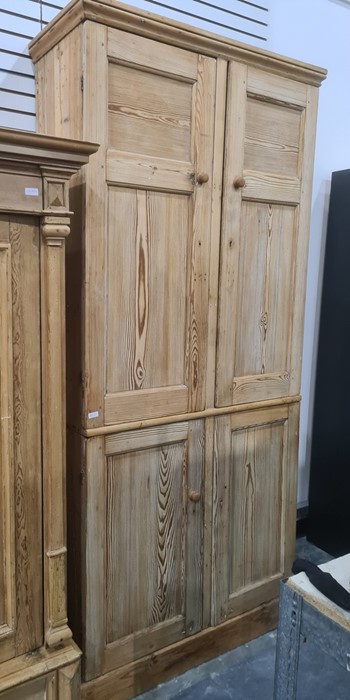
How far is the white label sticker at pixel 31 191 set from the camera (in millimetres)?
1403

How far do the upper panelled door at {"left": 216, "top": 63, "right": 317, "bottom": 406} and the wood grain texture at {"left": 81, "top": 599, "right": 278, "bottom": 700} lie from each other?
92 centimetres

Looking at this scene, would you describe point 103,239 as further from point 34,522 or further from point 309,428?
point 309,428

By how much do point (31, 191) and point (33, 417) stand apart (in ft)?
1.98

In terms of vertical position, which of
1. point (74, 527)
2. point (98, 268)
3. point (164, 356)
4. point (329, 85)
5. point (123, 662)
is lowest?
point (123, 662)

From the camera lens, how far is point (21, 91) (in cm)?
200

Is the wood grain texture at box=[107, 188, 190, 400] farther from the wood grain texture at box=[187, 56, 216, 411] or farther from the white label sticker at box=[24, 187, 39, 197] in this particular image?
the white label sticker at box=[24, 187, 39, 197]

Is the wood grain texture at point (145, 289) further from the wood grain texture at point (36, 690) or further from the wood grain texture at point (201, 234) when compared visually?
the wood grain texture at point (36, 690)

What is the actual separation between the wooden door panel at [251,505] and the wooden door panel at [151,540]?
0.36ft

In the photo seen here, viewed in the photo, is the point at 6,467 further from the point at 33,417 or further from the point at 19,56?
the point at 19,56

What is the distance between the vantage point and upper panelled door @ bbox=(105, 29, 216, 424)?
1.73 m

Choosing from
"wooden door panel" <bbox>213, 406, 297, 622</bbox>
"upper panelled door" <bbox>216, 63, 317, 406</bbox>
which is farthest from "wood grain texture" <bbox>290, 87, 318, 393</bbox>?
"wooden door panel" <bbox>213, 406, 297, 622</bbox>

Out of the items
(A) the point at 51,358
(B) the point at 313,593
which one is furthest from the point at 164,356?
(B) the point at 313,593

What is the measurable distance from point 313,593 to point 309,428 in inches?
76.1

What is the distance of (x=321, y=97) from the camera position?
→ 2.82 m
